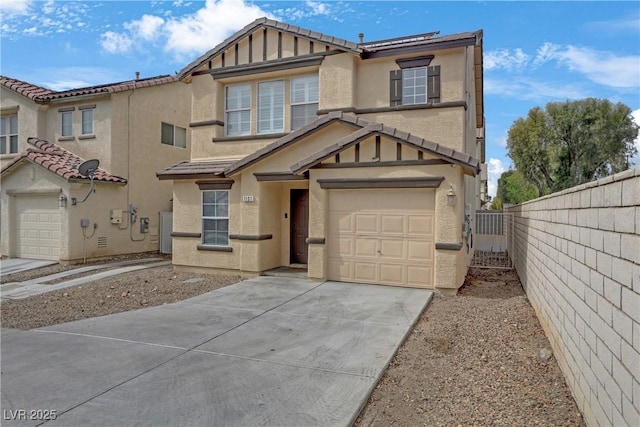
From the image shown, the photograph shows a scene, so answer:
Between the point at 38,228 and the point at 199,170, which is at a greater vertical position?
the point at 199,170

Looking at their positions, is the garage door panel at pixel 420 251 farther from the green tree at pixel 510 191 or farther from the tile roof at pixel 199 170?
the green tree at pixel 510 191

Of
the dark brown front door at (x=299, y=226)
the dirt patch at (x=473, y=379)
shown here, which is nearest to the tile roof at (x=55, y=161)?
the dark brown front door at (x=299, y=226)

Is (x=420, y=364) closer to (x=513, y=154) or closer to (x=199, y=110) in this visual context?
(x=199, y=110)

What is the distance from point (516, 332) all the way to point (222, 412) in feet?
16.7

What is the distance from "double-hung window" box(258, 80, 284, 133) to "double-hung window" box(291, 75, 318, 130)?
1.38 feet

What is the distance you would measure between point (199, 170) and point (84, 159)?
24.8ft

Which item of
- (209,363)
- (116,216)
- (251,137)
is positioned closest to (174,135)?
(116,216)

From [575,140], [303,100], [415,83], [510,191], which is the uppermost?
[575,140]

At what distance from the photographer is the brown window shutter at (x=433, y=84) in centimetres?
1159

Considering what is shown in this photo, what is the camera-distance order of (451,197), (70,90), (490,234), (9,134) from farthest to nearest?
(490,234) < (9,134) < (70,90) < (451,197)

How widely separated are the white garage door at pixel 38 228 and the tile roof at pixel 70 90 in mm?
4504

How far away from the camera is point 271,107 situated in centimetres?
1349

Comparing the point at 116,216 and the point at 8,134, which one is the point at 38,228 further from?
the point at 8,134

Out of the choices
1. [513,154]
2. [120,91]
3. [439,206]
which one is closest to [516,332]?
[439,206]
